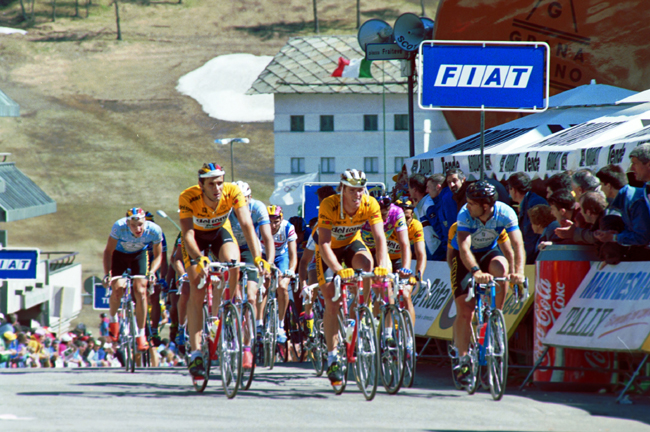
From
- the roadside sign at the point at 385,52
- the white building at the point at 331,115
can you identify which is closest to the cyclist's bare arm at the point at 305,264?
the roadside sign at the point at 385,52

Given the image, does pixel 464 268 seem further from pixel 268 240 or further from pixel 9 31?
pixel 9 31

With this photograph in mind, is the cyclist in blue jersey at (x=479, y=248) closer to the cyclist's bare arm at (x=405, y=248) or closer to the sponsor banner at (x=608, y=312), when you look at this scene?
the cyclist's bare arm at (x=405, y=248)

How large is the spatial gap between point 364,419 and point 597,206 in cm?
306

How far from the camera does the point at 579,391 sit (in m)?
8.99

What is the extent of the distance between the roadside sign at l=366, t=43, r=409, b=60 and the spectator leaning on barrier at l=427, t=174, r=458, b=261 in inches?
345

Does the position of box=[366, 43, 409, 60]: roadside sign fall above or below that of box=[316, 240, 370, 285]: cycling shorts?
above

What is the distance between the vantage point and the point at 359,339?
8633mm

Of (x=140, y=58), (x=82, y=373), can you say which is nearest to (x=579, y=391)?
(x=82, y=373)

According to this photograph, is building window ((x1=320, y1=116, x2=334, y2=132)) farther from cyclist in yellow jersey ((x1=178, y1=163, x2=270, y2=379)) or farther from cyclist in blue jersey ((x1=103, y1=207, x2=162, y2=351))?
cyclist in yellow jersey ((x1=178, y1=163, x2=270, y2=379))

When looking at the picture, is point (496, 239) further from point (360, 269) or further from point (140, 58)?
point (140, 58)

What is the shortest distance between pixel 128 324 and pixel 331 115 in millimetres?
60243

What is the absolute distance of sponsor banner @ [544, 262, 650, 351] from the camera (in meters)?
8.08

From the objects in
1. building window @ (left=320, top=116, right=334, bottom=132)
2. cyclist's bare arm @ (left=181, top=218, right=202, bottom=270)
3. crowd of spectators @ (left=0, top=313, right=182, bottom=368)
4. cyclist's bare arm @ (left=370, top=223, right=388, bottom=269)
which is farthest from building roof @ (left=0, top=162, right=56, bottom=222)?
cyclist's bare arm @ (left=370, top=223, right=388, bottom=269)

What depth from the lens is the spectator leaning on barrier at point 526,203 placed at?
1035 centimetres
